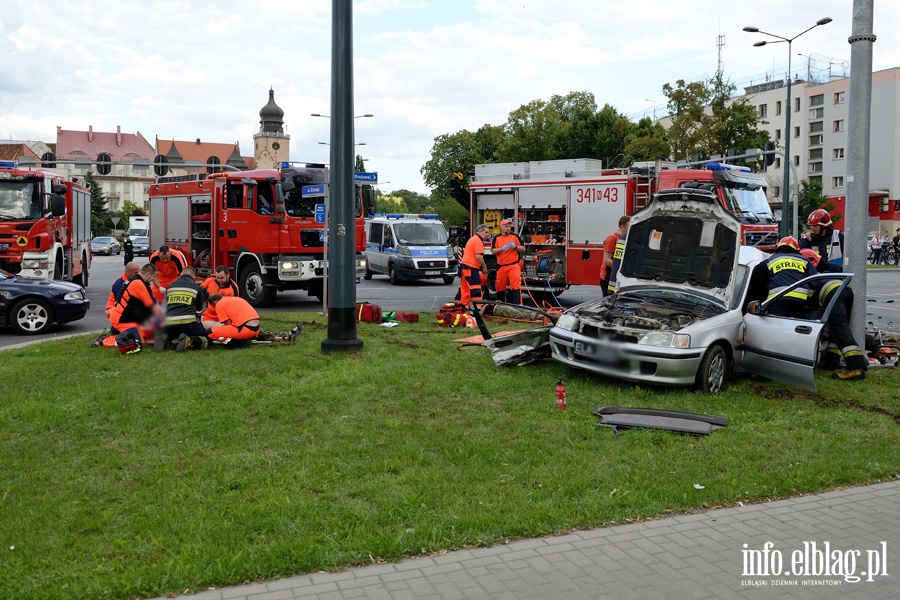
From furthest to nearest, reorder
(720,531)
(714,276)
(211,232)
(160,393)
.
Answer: (211,232), (714,276), (160,393), (720,531)

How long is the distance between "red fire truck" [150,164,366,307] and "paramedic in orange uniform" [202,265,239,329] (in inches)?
152

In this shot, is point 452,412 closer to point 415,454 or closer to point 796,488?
point 415,454

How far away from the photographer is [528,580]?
419 centimetres

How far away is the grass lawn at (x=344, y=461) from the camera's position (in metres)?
4.48

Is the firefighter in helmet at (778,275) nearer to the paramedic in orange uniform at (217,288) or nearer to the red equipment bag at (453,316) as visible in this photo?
the red equipment bag at (453,316)

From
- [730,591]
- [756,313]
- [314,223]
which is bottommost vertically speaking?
[730,591]

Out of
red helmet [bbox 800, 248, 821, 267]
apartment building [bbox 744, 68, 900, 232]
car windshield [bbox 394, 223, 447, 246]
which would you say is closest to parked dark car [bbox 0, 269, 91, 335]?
red helmet [bbox 800, 248, 821, 267]

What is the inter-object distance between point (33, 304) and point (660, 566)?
1252 centimetres

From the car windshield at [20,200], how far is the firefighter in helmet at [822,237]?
1478 cm

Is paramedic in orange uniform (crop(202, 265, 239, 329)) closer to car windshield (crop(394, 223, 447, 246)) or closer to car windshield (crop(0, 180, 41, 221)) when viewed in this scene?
car windshield (crop(0, 180, 41, 221))

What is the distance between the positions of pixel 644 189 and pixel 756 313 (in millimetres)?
9376

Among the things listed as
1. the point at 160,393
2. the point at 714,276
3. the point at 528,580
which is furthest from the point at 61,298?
the point at 528,580

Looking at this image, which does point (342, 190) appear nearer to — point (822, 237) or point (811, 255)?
point (811, 255)

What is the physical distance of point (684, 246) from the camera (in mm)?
9469
